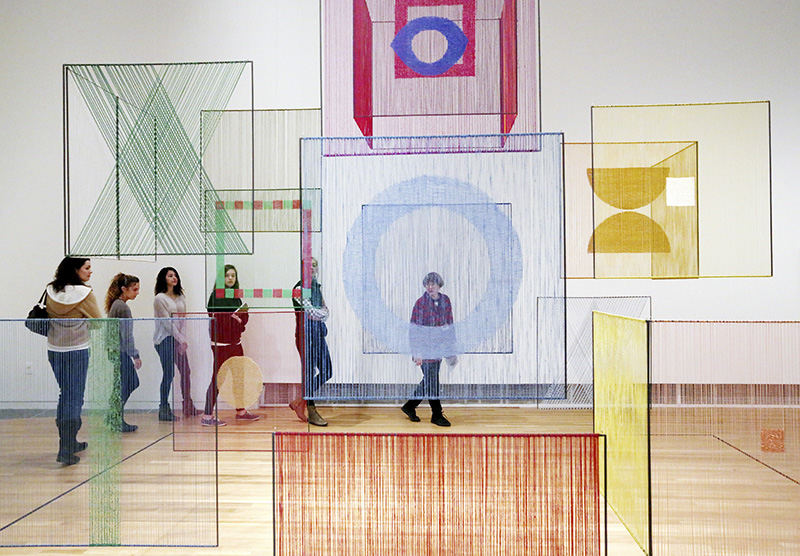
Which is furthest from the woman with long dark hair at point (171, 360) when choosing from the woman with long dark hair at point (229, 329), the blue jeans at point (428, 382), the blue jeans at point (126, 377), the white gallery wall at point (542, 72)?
the white gallery wall at point (542, 72)

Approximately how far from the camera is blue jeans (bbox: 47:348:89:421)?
3.53 m

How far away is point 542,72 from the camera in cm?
730

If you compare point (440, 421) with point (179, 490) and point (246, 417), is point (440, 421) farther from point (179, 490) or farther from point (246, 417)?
point (179, 490)

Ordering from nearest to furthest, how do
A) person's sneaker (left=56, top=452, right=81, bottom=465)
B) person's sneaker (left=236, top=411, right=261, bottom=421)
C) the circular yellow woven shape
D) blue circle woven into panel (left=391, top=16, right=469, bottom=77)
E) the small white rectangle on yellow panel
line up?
blue circle woven into panel (left=391, top=16, right=469, bottom=77)
person's sneaker (left=56, top=452, right=81, bottom=465)
the small white rectangle on yellow panel
the circular yellow woven shape
person's sneaker (left=236, top=411, right=261, bottom=421)

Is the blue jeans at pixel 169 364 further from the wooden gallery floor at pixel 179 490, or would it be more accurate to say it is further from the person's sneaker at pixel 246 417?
the person's sneaker at pixel 246 417

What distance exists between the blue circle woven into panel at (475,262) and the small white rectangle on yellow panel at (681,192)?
2.60 meters

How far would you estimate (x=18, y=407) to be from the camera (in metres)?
3.54

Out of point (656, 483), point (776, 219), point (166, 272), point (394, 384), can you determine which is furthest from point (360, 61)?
point (776, 219)

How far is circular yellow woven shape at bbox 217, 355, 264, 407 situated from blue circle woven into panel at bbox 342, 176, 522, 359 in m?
2.53

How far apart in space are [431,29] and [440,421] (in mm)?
4200

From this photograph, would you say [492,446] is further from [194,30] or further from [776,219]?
[194,30]

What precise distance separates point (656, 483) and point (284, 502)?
2173 millimetres

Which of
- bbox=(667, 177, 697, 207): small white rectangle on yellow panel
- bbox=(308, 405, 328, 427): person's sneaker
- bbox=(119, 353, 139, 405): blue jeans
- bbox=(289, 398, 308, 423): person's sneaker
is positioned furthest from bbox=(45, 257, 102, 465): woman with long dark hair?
bbox=(667, 177, 697, 207): small white rectangle on yellow panel

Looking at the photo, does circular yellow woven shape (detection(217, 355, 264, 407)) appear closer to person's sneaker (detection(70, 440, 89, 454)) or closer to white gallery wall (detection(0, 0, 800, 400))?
person's sneaker (detection(70, 440, 89, 454))
